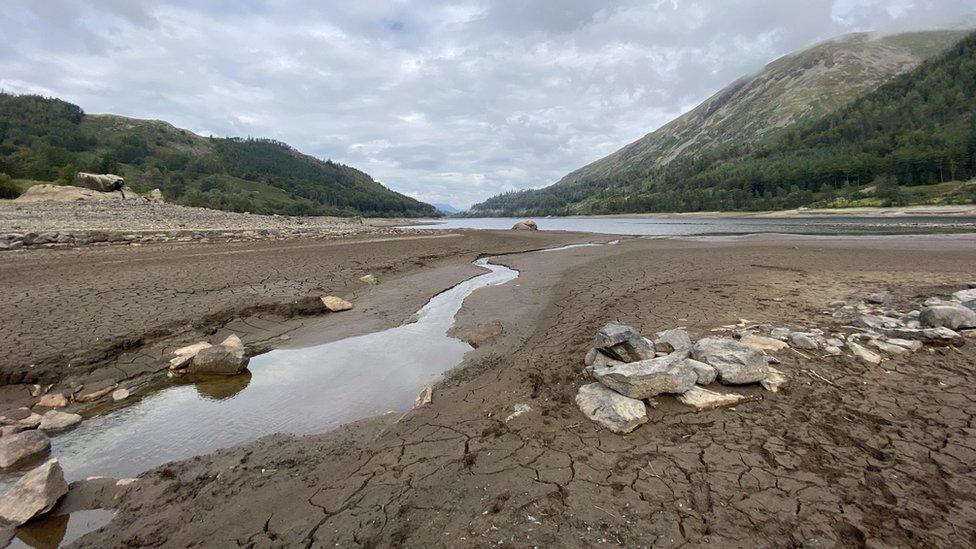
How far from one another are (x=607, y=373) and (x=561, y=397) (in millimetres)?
895

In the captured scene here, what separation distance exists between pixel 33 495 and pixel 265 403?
322cm

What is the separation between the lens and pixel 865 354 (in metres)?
6.95

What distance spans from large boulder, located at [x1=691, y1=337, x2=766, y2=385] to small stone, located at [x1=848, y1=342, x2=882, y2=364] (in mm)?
2001

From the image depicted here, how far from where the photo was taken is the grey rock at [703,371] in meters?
6.20

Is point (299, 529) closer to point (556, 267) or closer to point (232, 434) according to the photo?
point (232, 434)

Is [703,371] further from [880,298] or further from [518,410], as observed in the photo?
[880,298]

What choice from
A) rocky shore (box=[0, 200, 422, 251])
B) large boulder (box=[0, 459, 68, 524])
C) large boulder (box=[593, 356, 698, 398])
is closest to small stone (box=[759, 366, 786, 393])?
large boulder (box=[593, 356, 698, 398])

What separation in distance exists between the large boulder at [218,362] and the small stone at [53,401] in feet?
6.08

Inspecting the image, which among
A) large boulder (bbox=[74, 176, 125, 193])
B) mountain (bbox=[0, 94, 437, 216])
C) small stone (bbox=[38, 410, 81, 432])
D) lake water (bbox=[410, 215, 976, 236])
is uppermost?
mountain (bbox=[0, 94, 437, 216])

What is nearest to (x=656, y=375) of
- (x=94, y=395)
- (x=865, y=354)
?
(x=865, y=354)

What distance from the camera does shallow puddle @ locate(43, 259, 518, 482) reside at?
599cm

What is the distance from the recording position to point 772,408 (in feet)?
18.5

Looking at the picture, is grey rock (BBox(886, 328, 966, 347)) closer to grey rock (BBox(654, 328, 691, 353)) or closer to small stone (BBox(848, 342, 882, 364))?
small stone (BBox(848, 342, 882, 364))

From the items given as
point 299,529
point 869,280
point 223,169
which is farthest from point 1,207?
point 223,169
